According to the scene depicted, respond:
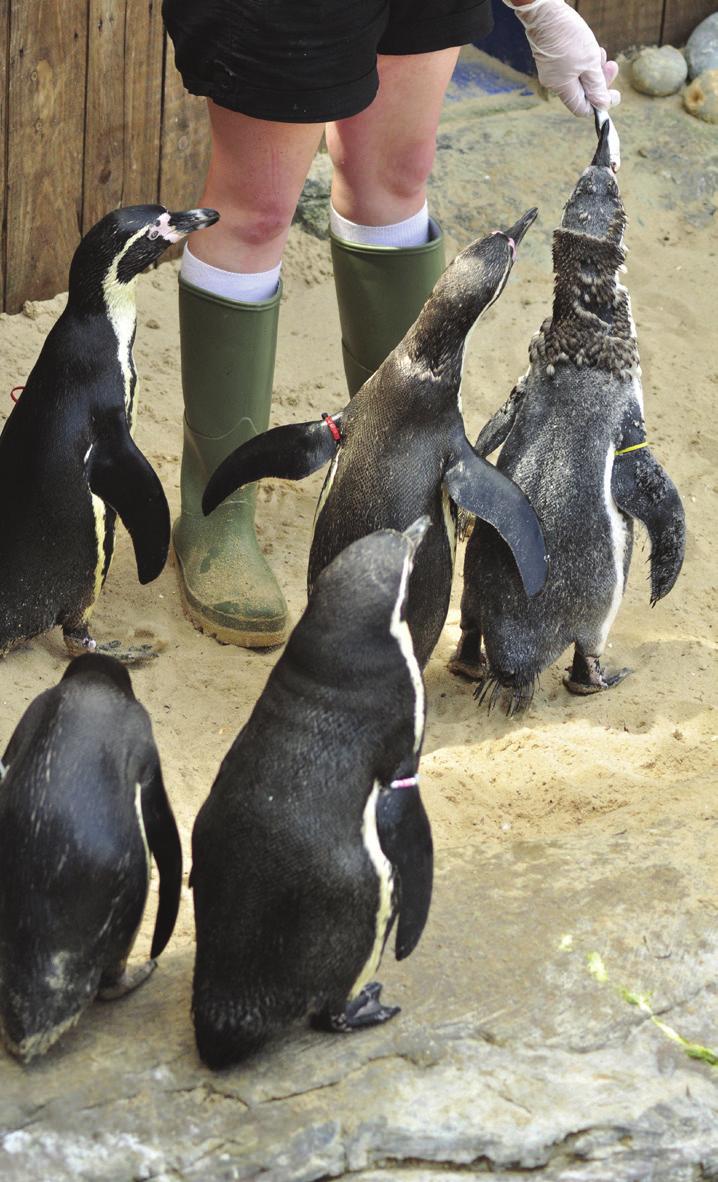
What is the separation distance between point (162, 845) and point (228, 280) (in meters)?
1.72

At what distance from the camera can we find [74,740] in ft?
7.13

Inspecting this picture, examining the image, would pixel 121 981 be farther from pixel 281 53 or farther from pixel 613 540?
pixel 281 53

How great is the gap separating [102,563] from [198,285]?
28.6 inches

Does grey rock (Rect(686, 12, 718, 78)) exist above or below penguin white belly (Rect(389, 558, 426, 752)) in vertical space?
below

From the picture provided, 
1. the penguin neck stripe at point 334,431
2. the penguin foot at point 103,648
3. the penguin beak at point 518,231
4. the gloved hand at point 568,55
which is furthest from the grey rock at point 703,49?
the penguin foot at point 103,648

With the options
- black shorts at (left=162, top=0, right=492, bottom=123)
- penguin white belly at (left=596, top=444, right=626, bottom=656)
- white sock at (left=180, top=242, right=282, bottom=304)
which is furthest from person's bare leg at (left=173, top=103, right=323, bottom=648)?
penguin white belly at (left=596, top=444, right=626, bottom=656)

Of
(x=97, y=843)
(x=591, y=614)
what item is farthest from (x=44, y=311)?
(x=97, y=843)

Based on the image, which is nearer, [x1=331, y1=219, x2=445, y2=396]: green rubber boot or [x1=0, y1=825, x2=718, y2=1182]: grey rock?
[x1=0, y1=825, x2=718, y2=1182]: grey rock

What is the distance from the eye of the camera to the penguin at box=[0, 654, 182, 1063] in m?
2.11

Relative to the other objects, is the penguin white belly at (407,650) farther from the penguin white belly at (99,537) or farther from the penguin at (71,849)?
the penguin white belly at (99,537)

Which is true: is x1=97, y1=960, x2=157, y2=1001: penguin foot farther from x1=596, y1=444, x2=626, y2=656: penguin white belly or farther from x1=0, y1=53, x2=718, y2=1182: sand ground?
x1=596, y1=444, x2=626, y2=656: penguin white belly

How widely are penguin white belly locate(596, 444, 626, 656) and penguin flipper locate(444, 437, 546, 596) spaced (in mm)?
323

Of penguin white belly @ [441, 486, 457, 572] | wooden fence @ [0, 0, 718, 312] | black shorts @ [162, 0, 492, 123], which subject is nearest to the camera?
black shorts @ [162, 0, 492, 123]

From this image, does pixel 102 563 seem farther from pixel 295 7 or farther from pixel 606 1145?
pixel 606 1145
